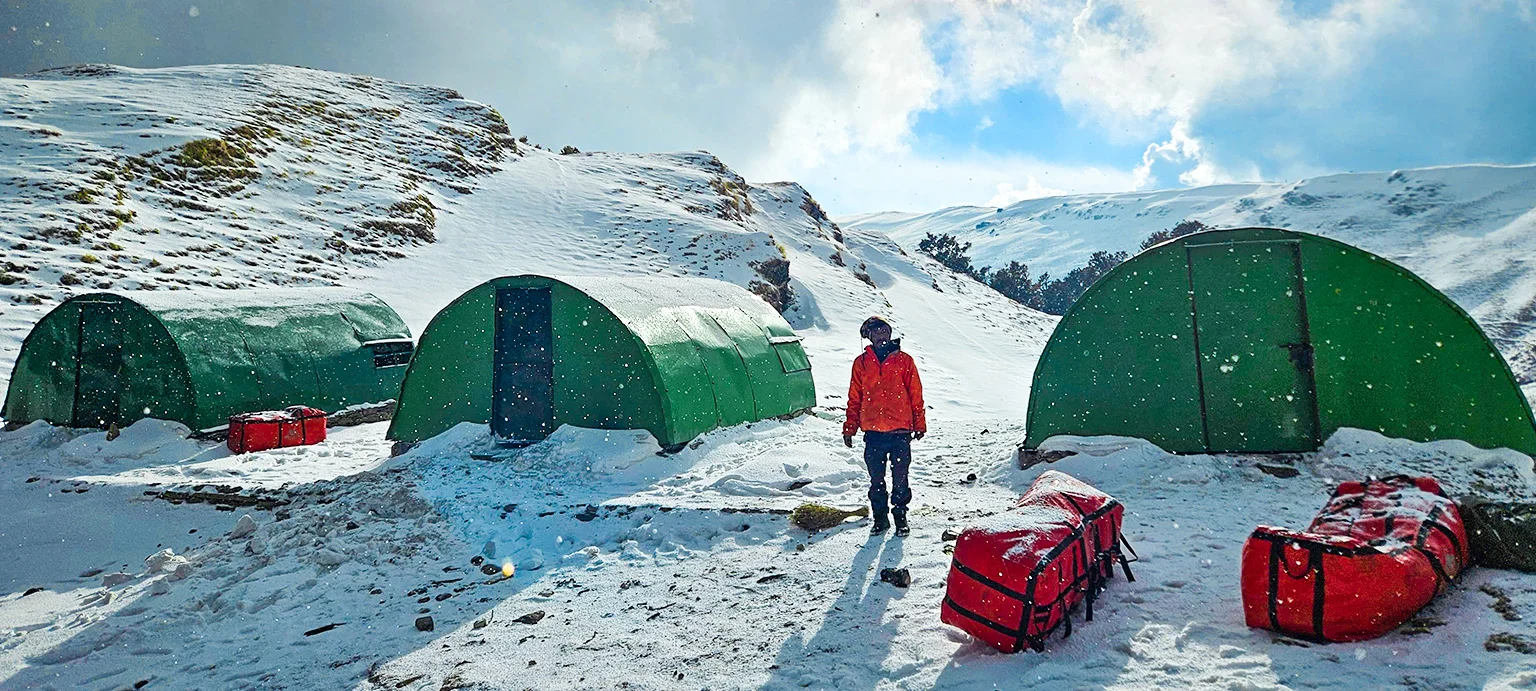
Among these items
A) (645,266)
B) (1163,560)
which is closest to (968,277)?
(645,266)

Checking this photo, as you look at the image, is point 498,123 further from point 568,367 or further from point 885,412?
point 885,412

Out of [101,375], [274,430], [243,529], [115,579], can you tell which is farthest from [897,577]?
[101,375]

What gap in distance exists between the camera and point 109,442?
11.7m

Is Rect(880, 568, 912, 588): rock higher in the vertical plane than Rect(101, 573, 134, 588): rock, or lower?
lower

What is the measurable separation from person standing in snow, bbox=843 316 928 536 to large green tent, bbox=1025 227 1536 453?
3.21 meters

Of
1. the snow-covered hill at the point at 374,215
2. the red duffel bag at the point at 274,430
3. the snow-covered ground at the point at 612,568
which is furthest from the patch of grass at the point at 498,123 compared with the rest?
the red duffel bag at the point at 274,430

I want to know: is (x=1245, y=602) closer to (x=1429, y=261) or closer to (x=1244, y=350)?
(x=1244, y=350)

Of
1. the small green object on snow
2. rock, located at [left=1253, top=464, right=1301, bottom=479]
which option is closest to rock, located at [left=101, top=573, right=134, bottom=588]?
the small green object on snow

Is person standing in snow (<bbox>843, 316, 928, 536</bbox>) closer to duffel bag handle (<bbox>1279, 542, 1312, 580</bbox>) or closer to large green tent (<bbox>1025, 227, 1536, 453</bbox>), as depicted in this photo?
duffel bag handle (<bbox>1279, 542, 1312, 580</bbox>)

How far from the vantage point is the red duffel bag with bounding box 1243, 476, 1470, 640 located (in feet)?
13.2

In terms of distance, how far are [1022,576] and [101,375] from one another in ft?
51.0

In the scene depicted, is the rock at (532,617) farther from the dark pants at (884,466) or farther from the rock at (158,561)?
the rock at (158,561)

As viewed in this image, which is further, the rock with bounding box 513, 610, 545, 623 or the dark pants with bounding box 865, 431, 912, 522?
the dark pants with bounding box 865, 431, 912, 522

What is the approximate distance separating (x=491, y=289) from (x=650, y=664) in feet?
25.8
